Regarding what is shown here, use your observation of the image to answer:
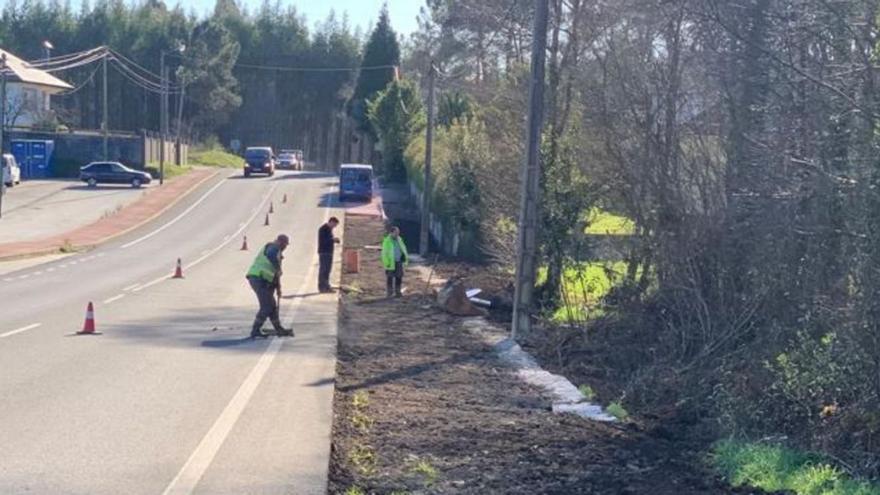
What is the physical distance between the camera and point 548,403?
1417 centimetres

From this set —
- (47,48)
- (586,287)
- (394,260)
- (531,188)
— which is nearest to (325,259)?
(394,260)

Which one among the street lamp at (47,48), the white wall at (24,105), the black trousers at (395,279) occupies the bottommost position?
the black trousers at (395,279)

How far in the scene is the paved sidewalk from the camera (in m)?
44.4

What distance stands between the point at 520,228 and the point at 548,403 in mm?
6551

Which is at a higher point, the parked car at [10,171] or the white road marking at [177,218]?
the parked car at [10,171]

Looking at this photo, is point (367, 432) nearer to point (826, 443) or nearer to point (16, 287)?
point (826, 443)

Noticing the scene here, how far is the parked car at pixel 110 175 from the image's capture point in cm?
7556

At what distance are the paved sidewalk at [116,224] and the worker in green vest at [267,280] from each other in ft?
76.7

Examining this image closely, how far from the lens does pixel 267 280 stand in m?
18.9

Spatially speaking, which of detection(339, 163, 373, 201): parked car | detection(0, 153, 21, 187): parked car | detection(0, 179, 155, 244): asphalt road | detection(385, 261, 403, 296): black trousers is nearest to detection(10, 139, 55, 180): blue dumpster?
detection(0, 179, 155, 244): asphalt road

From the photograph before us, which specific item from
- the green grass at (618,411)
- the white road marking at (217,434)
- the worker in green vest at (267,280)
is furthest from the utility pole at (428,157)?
the green grass at (618,411)

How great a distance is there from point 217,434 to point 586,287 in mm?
11437

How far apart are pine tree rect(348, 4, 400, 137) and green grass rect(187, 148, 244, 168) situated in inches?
438

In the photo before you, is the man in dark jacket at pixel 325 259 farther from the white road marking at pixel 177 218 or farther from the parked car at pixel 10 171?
the parked car at pixel 10 171
